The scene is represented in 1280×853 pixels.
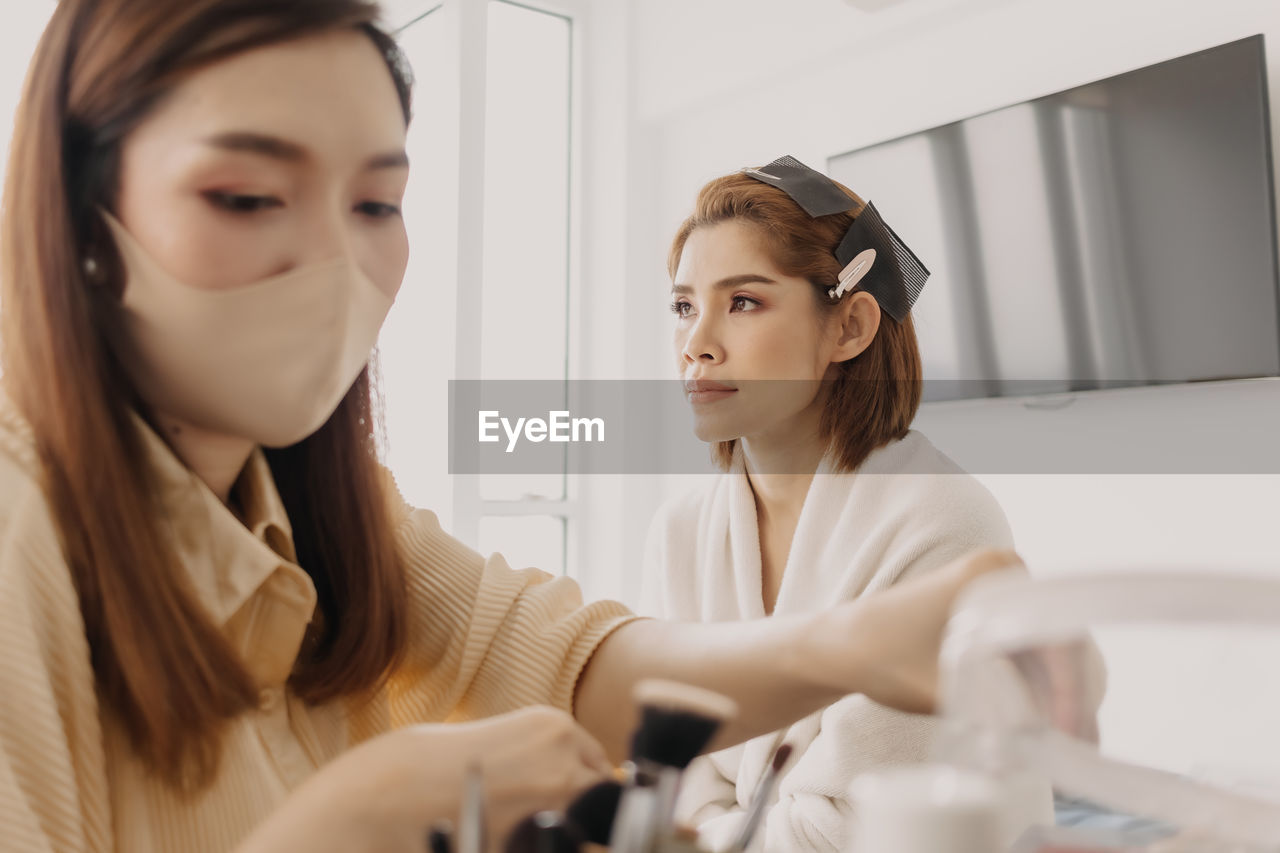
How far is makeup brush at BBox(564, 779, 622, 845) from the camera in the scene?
29cm

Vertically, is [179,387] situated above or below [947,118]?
below

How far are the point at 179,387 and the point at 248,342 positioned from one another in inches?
1.6

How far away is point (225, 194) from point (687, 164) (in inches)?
103

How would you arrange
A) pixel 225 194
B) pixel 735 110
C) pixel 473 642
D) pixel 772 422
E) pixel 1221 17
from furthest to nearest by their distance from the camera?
pixel 735 110 < pixel 1221 17 < pixel 772 422 < pixel 473 642 < pixel 225 194

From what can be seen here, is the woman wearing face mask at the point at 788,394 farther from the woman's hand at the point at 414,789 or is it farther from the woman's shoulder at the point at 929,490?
the woman's hand at the point at 414,789

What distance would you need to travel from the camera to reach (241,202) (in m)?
0.44

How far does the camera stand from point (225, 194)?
440 mm

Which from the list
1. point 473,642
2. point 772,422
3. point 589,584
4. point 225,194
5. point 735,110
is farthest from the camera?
point 589,584

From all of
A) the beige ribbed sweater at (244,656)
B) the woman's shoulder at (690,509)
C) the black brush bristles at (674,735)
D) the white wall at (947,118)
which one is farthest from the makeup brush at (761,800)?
the white wall at (947,118)

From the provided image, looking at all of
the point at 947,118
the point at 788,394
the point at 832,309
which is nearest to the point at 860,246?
the point at 832,309

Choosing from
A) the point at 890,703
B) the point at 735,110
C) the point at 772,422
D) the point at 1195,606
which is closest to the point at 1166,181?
the point at 772,422

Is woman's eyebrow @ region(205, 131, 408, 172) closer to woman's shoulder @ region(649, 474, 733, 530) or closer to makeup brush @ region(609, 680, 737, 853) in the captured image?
makeup brush @ region(609, 680, 737, 853)

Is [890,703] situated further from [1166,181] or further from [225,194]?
[1166,181]

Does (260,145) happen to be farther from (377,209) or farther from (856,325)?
(856,325)
